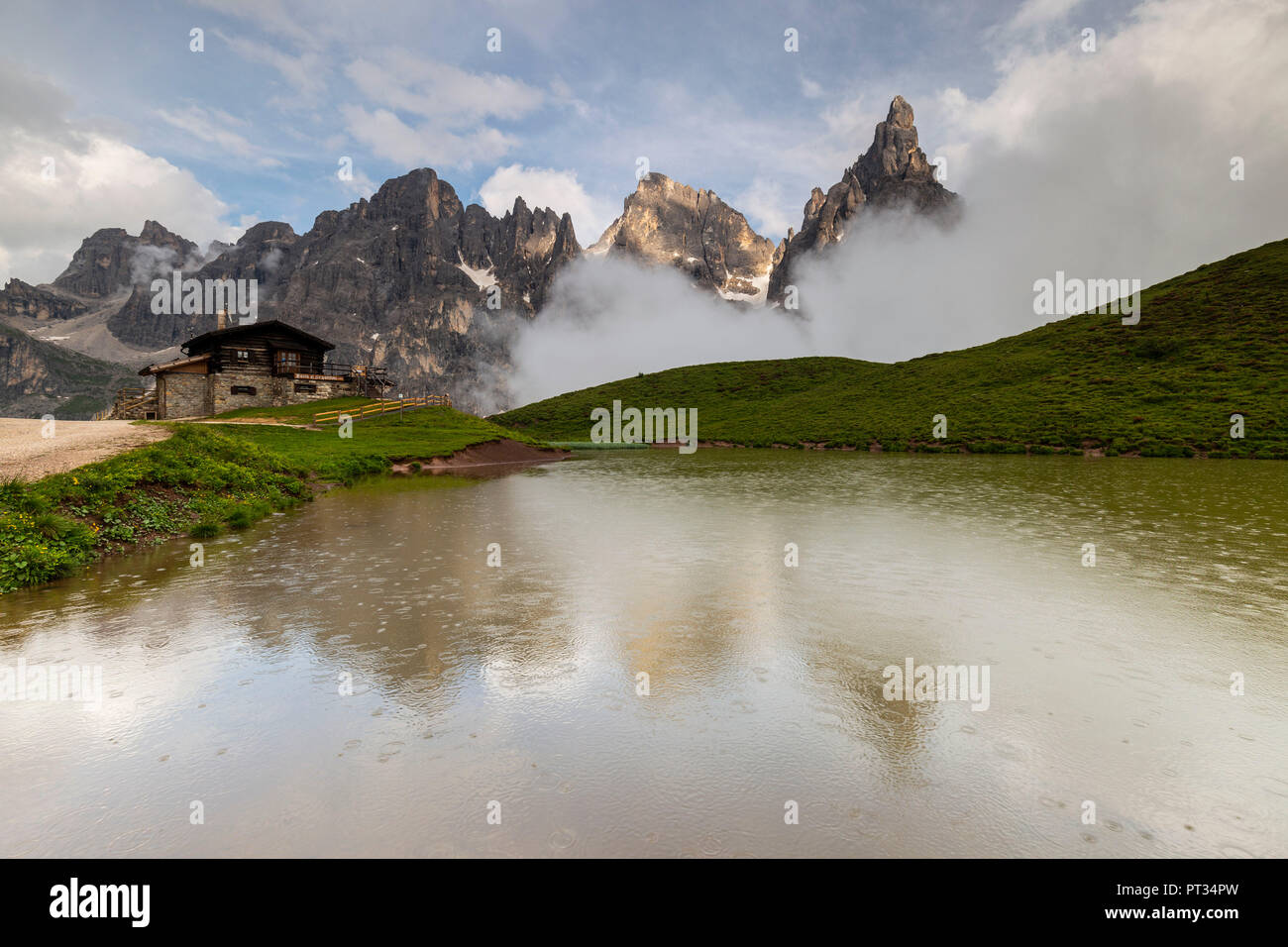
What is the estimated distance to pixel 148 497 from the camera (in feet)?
53.3

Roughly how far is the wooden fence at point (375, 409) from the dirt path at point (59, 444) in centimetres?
2453

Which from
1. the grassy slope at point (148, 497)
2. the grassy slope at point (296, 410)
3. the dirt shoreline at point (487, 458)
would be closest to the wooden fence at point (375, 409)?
the grassy slope at point (296, 410)

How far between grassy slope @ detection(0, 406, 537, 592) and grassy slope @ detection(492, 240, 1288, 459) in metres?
53.3

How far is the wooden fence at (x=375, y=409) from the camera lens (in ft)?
171

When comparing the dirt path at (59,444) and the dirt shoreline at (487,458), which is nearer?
the dirt path at (59,444)

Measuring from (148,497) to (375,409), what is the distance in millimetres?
44146

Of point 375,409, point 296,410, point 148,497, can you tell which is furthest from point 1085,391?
point 296,410

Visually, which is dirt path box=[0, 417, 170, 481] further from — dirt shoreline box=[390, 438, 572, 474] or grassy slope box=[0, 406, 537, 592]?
dirt shoreline box=[390, 438, 572, 474]

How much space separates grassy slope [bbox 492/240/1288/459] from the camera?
49.3 m

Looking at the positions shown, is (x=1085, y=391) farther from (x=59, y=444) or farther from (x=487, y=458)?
(x=59, y=444)

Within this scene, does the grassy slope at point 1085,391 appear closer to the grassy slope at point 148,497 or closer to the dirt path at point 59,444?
the grassy slope at point 148,497
